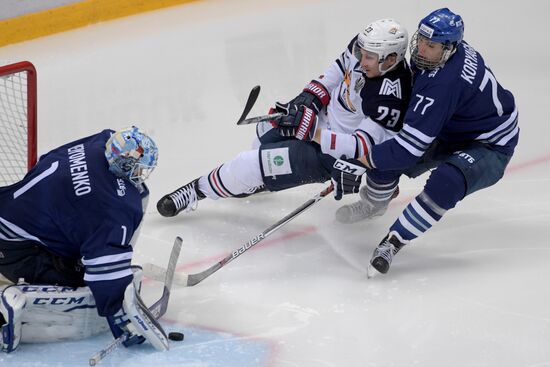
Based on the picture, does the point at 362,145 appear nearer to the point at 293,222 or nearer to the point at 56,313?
the point at 293,222

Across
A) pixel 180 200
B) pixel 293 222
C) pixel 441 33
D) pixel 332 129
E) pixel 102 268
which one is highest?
pixel 441 33

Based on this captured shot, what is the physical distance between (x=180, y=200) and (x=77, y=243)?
964mm

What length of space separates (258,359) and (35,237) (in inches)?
30.3

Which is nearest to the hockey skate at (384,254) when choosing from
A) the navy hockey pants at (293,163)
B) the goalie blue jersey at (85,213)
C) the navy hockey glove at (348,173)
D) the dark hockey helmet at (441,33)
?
the navy hockey glove at (348,173)

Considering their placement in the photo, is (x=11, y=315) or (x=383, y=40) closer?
(x=11, y=315)

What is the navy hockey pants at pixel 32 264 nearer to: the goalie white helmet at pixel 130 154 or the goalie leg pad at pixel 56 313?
the goalie leg pad at pixel 56 313

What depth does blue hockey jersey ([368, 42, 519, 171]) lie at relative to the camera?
3.39 m

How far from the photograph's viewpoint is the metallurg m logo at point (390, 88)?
3572mm

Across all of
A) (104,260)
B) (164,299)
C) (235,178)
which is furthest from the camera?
(235,178)

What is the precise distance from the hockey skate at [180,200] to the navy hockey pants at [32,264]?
0.85 metres

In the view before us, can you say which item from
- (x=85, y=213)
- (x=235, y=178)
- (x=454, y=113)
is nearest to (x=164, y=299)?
(x=85, y=213)

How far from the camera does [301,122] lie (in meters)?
3.67

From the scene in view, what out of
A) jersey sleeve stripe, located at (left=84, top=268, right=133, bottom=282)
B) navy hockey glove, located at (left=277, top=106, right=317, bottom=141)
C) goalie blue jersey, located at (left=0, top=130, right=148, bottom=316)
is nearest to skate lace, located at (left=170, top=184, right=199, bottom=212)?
navy hockey glove, located at (left=277, top=106, right=317, bottom=141)

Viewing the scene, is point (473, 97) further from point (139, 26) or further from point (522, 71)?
point (139, 26)
